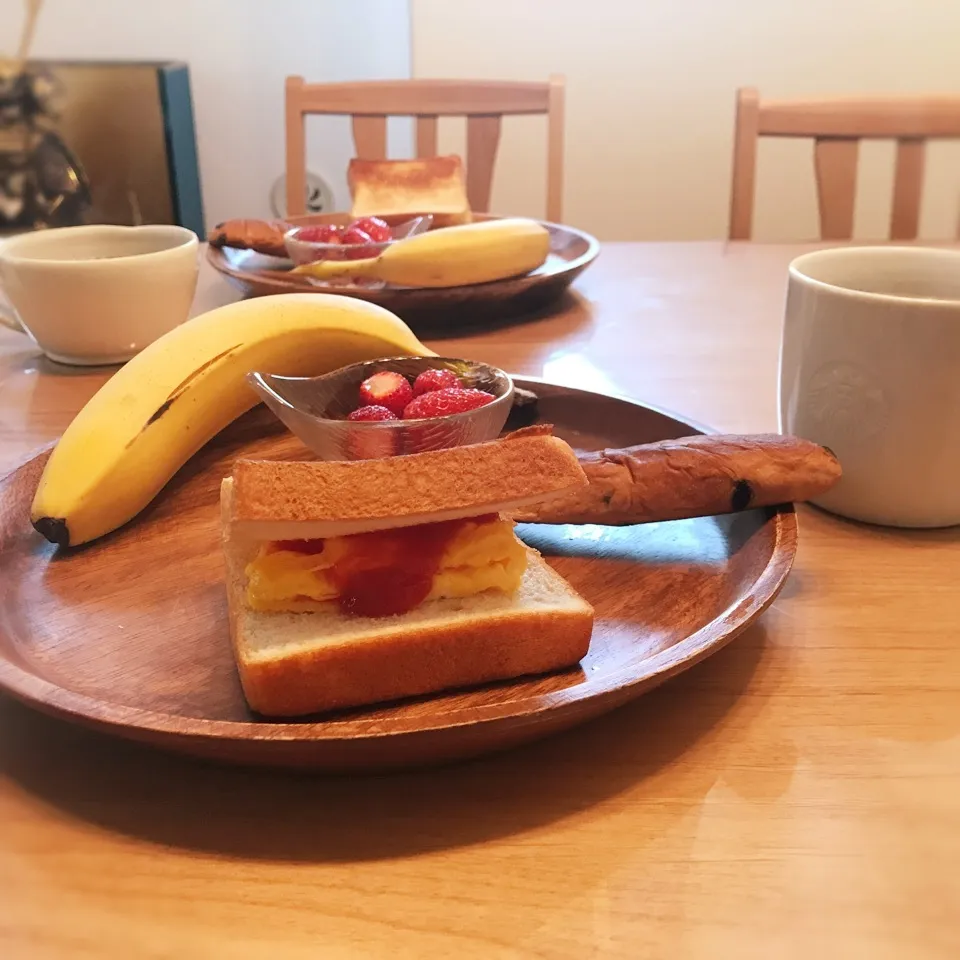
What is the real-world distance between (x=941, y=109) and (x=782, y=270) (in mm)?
581

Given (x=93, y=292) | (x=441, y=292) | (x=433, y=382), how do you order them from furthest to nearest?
(x=441, y=292) < (x=93, y=292) < (x=433, y=382)

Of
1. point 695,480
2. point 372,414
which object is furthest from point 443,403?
point 695,480

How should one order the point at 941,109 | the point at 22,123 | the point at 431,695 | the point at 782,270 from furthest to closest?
the point at 22,123 → the point at 941,109 → the point at 782,270 → the point at 431,695

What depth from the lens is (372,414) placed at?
794 mm

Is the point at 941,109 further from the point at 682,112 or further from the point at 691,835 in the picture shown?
the point at 691,835

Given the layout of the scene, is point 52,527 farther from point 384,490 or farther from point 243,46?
point 243,46

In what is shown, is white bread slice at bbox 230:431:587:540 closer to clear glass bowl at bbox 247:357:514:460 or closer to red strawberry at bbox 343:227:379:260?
clear glass bowl at bbox 247:357:514:460

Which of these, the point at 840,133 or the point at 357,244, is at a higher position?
the point at 840,133

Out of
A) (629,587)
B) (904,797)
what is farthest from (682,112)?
(904,797)

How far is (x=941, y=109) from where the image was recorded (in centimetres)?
181

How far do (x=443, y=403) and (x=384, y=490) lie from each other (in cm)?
26

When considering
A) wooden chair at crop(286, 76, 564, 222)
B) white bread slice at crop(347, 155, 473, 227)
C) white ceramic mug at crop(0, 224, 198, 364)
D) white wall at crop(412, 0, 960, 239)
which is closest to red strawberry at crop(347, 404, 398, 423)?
white ceramic mug at crop(0, 224, 198, 364)

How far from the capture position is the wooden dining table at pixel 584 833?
42 centimetres

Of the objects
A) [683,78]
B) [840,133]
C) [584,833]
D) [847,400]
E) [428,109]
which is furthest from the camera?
[683,78]
